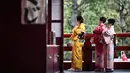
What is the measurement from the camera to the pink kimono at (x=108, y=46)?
889 centimetres

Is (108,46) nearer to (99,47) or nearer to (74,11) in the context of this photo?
(99,47)

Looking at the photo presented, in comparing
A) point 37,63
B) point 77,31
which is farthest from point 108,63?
point 37,63

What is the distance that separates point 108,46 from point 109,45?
4cm

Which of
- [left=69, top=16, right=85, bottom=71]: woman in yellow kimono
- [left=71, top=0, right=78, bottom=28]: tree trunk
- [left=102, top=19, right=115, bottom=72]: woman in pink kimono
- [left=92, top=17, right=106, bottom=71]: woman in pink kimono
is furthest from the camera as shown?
[left=71, top=0, right=78, bottom=28]: tree trunk

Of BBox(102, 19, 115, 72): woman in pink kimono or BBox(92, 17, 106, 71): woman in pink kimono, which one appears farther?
BBox(92, 17, 106, 71): woman in pink kimono

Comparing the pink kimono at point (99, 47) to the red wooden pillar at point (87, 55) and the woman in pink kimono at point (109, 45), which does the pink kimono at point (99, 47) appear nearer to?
the woman in pink kimono at point (109, 45)

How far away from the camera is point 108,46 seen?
29.5 ft

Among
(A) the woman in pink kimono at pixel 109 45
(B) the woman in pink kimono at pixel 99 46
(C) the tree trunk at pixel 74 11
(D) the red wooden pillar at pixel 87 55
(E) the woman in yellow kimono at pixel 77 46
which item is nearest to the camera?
(A) the woman in pink kimono at pixel 109 45

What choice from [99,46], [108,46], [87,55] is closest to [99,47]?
[99,46]

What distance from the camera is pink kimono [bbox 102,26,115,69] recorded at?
29.2 ft

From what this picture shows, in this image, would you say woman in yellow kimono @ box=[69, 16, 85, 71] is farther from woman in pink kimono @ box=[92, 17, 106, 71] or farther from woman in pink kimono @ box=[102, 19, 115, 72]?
woman in pink kimono @ box=[102, 19, 115, 72]

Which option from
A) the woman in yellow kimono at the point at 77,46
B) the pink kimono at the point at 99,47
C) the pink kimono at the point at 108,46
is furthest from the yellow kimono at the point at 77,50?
the pink kimono at the point at 108,46

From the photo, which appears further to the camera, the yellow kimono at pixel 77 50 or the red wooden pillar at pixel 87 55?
the red wooden pillar at pixel 87 55

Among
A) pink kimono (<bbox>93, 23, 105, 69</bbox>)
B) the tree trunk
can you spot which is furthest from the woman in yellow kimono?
the tree trunk
